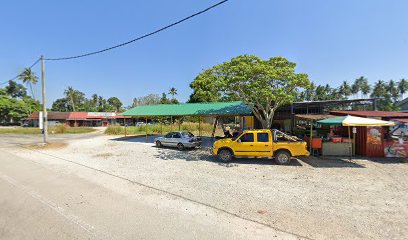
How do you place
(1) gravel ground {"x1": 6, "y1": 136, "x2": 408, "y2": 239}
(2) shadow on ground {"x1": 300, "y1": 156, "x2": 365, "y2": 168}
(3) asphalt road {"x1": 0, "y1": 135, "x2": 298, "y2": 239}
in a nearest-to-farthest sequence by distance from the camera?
(3) asphalt road {"x1": 0, "y1": 135, "x2": 298, "y2": 239}, (1) gravel ground {"x1": 6, "y1": 136, "x2": 408, "y2": 239}, (2) shadow on ground {"x1": 300, "y1": 156, "x2": 365, "y2": 168}

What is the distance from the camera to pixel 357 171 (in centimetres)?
845

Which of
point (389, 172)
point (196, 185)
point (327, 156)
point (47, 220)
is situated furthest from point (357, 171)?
point (47, 220)

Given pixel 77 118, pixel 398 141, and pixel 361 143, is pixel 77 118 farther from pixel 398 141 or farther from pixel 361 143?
pixel 398 141

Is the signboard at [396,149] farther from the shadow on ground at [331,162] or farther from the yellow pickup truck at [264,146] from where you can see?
the yellow pickup truck at [264,146]

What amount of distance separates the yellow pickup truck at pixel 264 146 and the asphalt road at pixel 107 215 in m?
5.23

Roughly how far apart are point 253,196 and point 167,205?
261cm

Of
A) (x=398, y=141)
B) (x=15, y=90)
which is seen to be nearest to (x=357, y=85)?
(x=398, y=141)

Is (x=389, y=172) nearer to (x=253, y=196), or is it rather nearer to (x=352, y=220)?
(x=352, y=220)

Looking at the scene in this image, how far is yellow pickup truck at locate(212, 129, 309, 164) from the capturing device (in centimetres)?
955

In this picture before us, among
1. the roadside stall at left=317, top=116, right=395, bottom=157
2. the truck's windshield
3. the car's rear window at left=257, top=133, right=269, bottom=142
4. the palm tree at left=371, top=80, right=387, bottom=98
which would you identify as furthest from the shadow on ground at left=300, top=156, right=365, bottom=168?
the palm tree at left=371, top=80, right=387, bottom=98

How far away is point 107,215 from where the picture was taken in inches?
179

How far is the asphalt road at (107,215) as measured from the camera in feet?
12.5

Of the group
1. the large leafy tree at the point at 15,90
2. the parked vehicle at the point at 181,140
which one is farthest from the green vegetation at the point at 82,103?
the parked vehicle at the point at 181,140

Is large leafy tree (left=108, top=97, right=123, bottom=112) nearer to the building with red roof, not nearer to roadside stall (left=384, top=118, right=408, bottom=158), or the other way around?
the building with red roof
